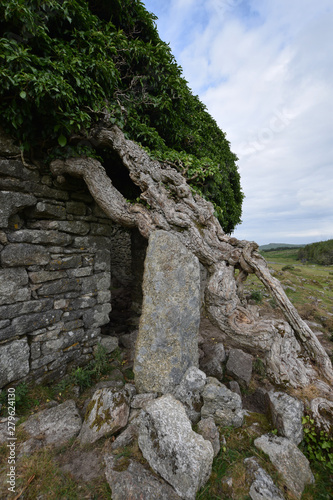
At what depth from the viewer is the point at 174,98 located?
5648mm

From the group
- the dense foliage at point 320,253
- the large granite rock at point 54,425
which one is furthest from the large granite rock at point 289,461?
the dense foliage at point 320,253

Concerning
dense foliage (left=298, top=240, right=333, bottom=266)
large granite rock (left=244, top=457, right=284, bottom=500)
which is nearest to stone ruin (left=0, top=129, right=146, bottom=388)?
large granite rock (left=244, top=457, right=284, bottom=500)

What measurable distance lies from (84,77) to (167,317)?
172 inches

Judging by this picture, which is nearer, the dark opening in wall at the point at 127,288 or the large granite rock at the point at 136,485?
the large granite rock at the point at 136,485

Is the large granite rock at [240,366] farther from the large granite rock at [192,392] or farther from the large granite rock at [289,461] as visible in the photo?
the large granite rock at [289,461]

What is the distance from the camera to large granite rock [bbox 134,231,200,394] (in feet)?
11.9

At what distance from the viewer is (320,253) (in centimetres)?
2695

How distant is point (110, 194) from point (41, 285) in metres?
2.18

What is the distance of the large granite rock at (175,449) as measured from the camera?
2.31m

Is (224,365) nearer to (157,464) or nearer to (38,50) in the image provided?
(157,464)

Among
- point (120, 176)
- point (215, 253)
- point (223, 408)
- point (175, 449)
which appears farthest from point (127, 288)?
point (175, 449)

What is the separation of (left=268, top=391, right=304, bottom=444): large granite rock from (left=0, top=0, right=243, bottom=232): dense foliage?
14.5ft

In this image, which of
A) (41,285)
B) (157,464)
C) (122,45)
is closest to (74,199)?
(41,285)

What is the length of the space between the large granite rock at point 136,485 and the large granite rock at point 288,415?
5.22 ft
